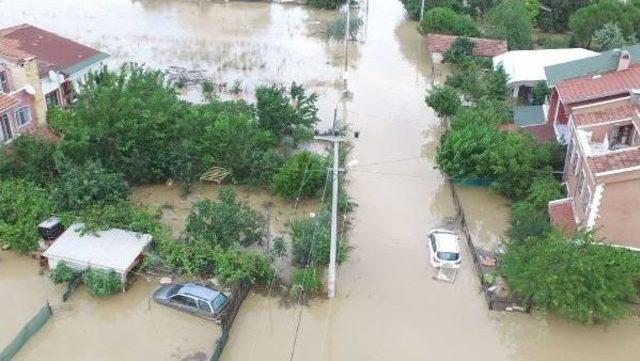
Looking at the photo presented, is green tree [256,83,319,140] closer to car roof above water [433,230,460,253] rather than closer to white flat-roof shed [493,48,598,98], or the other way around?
car roof above water [433,230,460,253]

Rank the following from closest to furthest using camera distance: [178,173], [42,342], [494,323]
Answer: [42,342], [494,323], [178,173]

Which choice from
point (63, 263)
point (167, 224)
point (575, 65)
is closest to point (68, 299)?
point (63, 263)

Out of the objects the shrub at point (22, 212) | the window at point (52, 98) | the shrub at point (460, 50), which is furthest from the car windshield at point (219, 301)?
the shrub at point (460, 50)

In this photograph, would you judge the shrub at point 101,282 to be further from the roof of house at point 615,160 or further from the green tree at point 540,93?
the green tree at point 540,93

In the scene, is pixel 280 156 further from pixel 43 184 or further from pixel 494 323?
pixel 494 323

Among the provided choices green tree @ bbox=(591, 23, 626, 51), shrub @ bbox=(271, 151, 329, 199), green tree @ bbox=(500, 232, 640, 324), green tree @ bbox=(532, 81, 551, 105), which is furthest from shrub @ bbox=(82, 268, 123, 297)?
green tree @ bbox=(591, 23, 626, 51)

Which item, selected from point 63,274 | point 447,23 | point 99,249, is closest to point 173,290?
point 99,249

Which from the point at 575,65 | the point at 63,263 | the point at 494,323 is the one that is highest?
the point at 575,65
